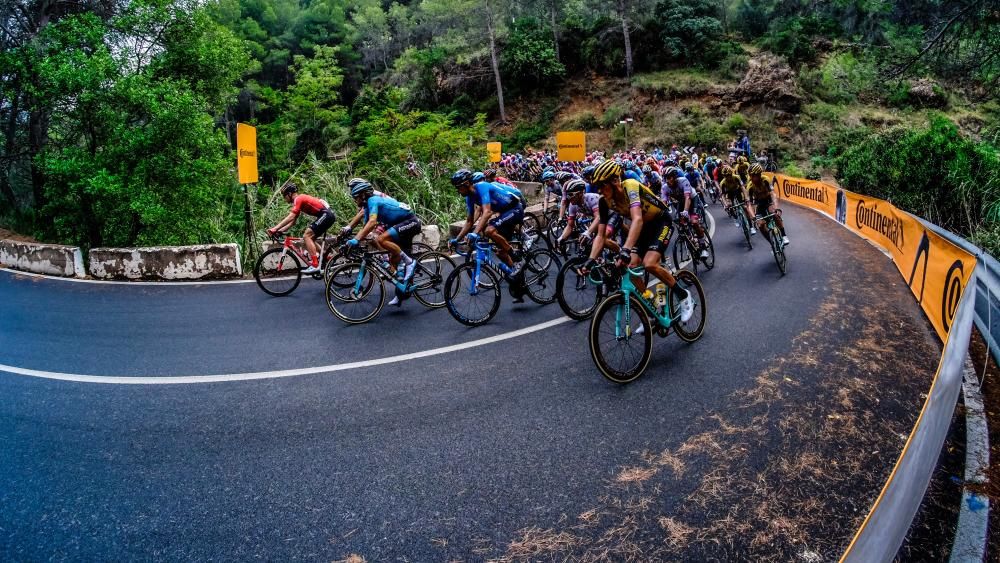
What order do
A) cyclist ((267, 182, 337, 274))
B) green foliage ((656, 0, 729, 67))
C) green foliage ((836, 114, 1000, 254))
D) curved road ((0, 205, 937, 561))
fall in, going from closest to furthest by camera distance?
curved road ((0, 205, 937, 561)) < cyclist ((267, 182, 337, 274)) < green foliage ((836, 114, 1000, 254)) < green foliage ((656, 0, 729, 67))

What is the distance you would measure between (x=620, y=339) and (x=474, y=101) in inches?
1895

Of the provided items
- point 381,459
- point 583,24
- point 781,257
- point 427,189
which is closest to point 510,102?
point 583,24

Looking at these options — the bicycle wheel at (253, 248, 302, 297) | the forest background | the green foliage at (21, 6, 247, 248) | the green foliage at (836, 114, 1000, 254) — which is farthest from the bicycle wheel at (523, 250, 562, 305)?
the green foliage at (21, 6, 247, 248)

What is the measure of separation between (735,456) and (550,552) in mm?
1770

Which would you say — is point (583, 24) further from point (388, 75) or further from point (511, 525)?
point (511, 525)

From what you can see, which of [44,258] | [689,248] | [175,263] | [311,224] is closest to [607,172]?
[689,248]

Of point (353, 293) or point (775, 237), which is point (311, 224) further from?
point (775, 237)

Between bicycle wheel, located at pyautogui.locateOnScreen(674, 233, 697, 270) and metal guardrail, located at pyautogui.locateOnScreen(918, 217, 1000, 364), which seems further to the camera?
bicycle wheel, located at pyautogui.locateOnScreen(674, 233, 697, 270)

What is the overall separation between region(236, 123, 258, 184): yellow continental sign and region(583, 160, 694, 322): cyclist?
8373mm

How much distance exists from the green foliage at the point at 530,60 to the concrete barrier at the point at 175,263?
40671 millimetres

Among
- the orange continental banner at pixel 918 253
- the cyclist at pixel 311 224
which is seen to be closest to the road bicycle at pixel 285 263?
the cyclist at pixel 311 224

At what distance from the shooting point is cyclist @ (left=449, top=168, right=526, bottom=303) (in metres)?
8.11

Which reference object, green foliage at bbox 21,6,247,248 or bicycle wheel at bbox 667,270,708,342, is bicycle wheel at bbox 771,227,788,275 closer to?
bicycle wheel at bbox 667,270,708,342

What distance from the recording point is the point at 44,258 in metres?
12.3
